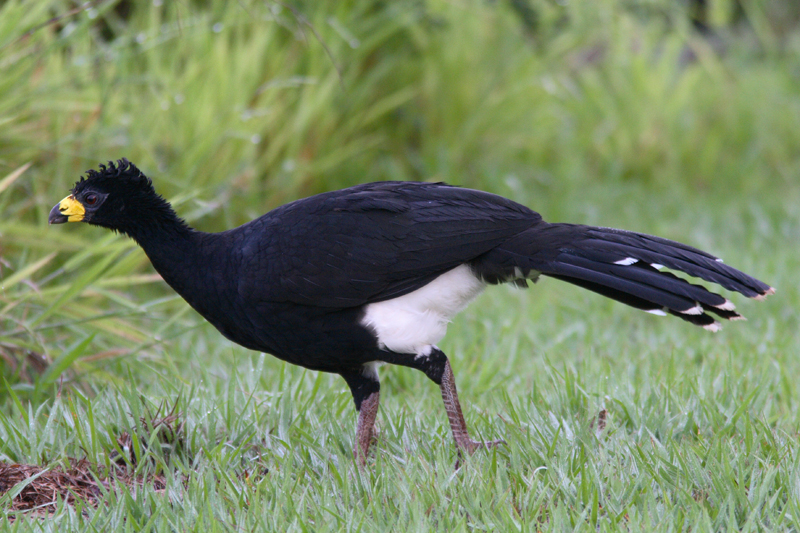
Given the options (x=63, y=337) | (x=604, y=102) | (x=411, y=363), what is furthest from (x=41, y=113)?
(x=604, y=102)

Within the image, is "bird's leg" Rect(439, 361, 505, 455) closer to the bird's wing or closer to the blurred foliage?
the bird's wing

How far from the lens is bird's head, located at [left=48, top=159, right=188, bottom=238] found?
3.07 m

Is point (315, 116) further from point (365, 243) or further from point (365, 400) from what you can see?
point (365, 400)

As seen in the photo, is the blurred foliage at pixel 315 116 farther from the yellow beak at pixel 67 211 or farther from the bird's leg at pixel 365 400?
the bird's leg at pixel 365 400

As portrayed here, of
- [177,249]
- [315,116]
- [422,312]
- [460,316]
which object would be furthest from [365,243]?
[315,116]

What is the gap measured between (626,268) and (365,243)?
896 millimetres

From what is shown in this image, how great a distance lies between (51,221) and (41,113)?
205cm

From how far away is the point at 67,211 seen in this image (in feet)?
10.1

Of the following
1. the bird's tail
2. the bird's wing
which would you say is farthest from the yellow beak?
the bird's tail

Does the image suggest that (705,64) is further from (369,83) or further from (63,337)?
(63,337)

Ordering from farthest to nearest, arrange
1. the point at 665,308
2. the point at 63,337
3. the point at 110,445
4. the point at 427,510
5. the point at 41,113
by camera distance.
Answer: the point at 41,113 < the point at 63,337 < the point at 110,445 < the point at 665,308 < the point at 427,510

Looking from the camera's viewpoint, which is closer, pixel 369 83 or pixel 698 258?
pixel 698 258

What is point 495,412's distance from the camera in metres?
3.38

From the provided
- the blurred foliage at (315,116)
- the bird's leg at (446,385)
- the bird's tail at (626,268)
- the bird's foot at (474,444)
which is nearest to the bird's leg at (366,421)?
the bird's leg at (446,385)
